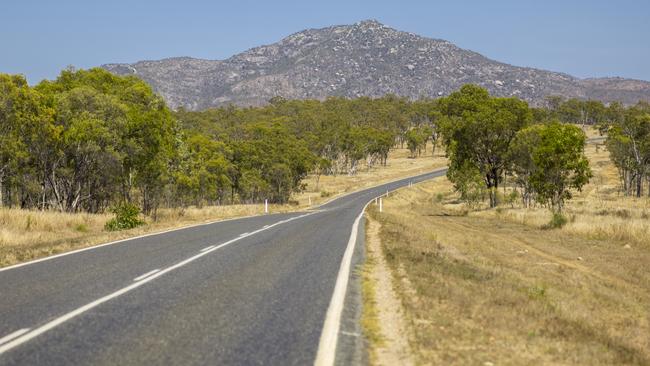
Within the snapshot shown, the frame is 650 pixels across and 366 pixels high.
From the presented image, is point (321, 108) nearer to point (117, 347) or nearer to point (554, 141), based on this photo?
point (554, 141)

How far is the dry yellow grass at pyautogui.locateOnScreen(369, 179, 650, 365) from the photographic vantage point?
5840mm

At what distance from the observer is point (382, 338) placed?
20.3 ft

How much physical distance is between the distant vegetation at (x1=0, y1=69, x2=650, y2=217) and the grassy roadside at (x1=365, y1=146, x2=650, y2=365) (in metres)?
16.0

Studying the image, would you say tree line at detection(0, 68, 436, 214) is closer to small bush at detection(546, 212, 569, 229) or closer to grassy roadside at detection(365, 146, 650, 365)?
grassy roadside at detection(365, 146, 650, 365)

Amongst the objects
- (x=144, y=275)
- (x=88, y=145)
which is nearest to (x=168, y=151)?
(x=88, y=145)

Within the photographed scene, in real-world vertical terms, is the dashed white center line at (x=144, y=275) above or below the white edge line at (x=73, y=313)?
below

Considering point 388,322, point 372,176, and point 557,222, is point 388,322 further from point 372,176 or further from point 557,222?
point 372,176

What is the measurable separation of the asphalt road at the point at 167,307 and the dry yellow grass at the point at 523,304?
4.60 ft

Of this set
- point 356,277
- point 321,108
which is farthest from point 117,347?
point 321,108

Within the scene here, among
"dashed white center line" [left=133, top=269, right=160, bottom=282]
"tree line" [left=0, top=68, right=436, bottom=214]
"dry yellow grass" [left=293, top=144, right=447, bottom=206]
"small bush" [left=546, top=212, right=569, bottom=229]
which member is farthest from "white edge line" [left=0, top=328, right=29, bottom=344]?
"dry yellow grass" [left=293, top=144, right=447, bottom=206]

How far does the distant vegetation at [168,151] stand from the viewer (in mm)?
29406

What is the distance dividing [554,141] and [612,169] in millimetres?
70469

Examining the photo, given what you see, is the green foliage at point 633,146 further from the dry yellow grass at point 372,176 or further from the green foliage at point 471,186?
the dry yellow grass at point 372,176

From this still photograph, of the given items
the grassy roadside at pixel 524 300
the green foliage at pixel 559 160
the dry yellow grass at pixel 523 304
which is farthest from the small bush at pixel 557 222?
the dry yellow grass at pixel 523 304
